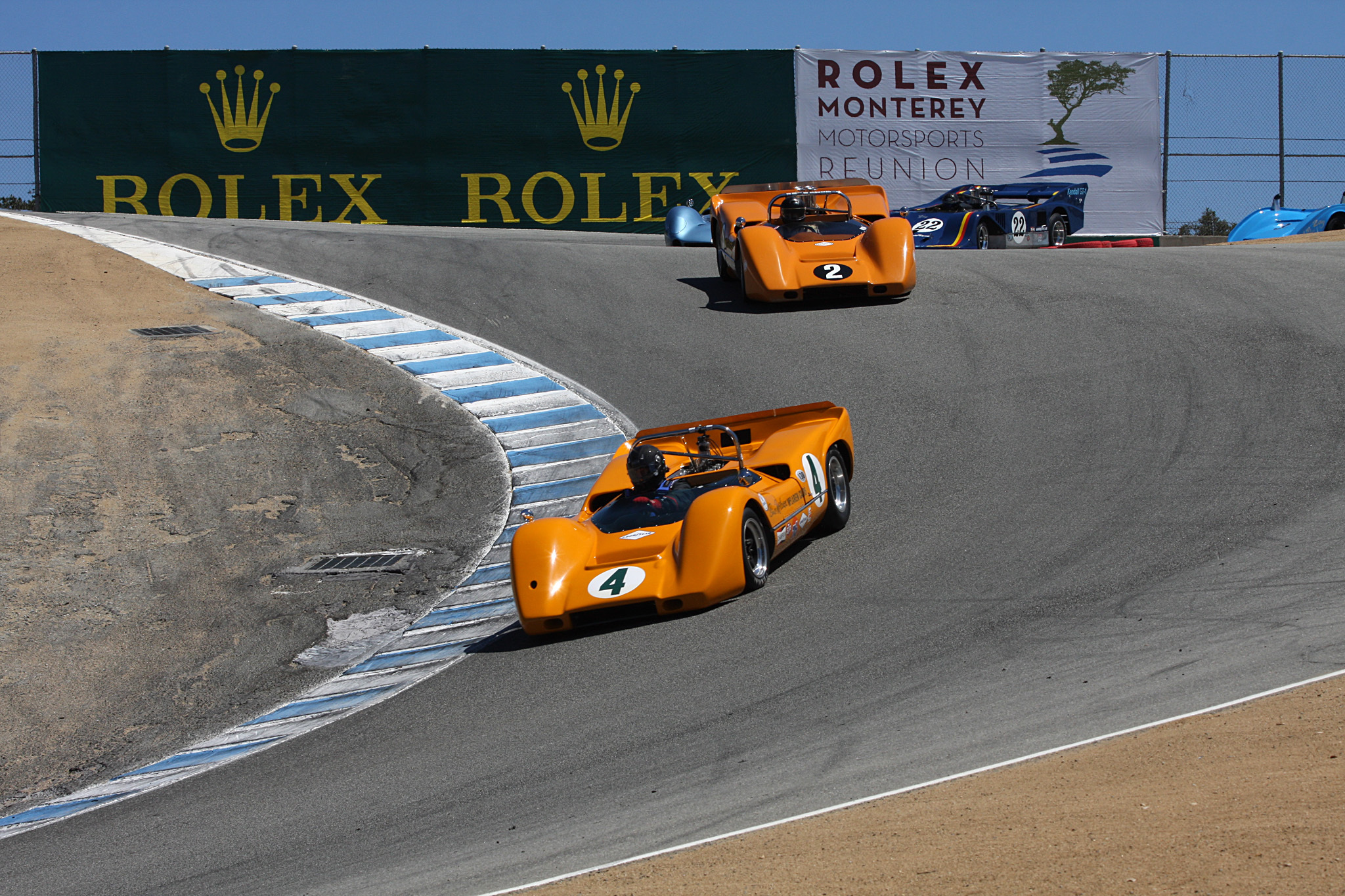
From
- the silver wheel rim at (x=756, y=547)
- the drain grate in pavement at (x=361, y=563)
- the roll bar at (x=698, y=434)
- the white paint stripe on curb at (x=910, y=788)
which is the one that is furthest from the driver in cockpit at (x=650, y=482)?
the white paint stripe on curb at (x=910, y=788)

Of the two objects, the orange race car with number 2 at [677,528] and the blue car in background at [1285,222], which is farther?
the blue car in background at [1285,222]

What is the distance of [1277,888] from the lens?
339cm

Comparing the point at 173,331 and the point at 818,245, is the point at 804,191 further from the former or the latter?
the point at 173,331

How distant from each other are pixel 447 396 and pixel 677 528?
5.16 metres

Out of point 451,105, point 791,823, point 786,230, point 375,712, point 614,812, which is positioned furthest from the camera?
point 451,105

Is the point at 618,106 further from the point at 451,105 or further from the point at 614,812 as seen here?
the point at 614,812

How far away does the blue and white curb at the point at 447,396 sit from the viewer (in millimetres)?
6734

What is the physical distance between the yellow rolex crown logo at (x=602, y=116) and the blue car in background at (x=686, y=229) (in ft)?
12.2

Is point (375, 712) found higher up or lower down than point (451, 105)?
lower down

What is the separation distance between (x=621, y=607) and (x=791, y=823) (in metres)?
3.07

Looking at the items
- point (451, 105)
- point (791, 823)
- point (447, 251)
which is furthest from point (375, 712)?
point (451, 105)

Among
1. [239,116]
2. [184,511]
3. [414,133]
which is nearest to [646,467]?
[184,511]

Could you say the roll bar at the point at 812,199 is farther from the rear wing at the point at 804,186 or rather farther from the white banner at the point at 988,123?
the white banner at the point at 988,123

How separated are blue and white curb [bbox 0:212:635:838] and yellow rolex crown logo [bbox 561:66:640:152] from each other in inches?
332
